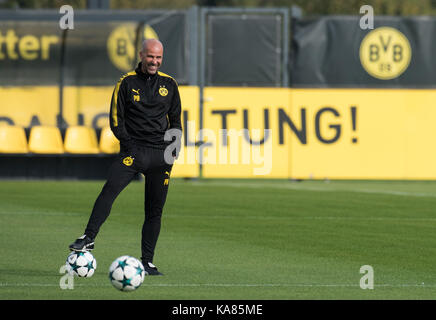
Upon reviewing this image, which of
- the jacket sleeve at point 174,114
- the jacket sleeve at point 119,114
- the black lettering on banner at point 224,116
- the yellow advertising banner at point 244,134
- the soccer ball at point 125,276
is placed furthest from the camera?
the black lettering on banner at point 224,116

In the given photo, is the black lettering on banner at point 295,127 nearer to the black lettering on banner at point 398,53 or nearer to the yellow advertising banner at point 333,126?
the yellow advertising banner at point 333,126

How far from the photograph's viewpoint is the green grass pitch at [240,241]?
10.3 m

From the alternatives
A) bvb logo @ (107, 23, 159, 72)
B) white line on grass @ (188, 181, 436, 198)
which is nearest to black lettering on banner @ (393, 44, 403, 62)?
white line on grass @ (188, 181, 436, 198)

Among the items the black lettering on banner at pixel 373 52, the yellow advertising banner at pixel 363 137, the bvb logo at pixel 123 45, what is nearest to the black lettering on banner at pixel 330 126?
the yellow advertising banner at pixel 363 137

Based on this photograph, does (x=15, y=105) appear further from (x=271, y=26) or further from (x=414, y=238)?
(x=414, y=238)

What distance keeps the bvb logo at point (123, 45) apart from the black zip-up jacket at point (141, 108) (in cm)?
1513

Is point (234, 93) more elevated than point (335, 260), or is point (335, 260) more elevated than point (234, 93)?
point (234, 93)

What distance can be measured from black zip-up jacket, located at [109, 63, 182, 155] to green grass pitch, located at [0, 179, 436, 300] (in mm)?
1344

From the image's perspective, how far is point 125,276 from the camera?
32.3 ft

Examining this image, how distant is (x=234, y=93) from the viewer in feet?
86.1

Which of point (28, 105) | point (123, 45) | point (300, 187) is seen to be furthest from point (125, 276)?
point (28, 105)

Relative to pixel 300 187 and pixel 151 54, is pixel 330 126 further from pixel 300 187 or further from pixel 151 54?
Result: pixel 151 54
